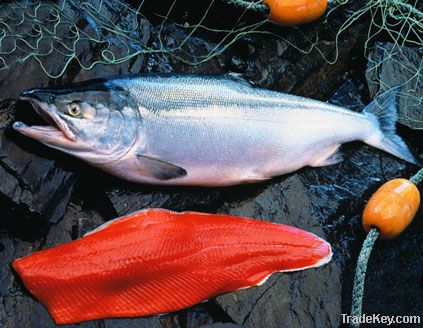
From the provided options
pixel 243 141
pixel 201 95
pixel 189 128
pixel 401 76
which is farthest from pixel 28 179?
pixel 401 76

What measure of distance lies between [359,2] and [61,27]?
220 centimetres

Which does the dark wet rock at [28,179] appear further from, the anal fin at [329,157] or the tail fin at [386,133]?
the tail fin at [386,133]

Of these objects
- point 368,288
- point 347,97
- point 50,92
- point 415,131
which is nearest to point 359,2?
point 347,97

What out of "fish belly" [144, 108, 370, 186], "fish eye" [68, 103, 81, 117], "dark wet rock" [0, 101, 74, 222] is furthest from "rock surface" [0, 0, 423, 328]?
"fish eye" [68, 103, 81, 117]

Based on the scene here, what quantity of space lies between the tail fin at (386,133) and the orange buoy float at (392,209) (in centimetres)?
37

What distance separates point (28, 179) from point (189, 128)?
3.12ft

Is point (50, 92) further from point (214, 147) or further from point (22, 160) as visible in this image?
point (214, 147)

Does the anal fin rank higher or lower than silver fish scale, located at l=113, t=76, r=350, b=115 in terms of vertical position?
lower

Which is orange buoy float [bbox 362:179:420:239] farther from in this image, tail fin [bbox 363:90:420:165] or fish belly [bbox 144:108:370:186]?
fish belly [bbox 144:108:370:186]

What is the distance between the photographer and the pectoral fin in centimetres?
383

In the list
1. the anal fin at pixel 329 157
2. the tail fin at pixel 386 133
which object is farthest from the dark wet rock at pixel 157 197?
the tail fin at pixel 386 133

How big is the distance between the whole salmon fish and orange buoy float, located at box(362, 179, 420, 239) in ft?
1.48

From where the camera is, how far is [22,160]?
3686 millimetres

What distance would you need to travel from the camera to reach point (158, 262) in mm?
3574
